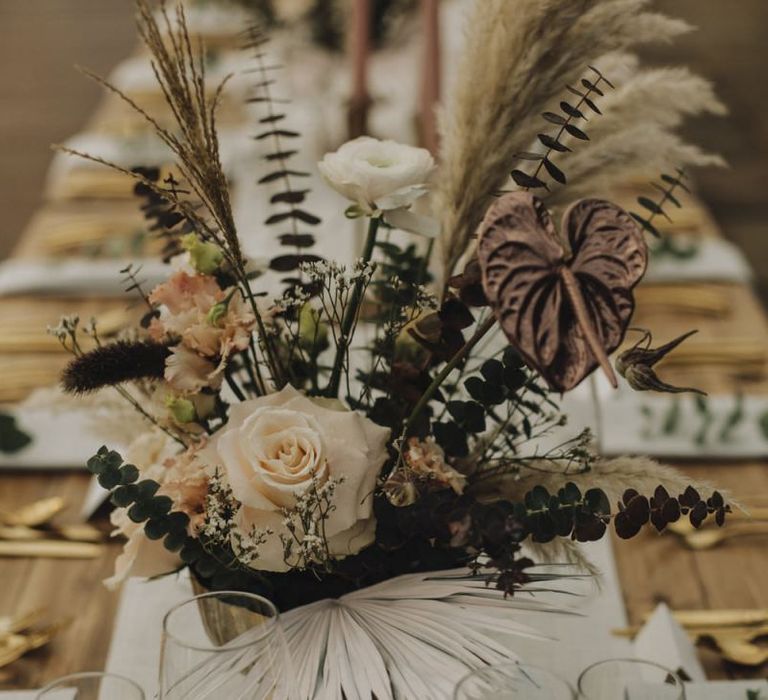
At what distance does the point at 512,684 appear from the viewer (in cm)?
71

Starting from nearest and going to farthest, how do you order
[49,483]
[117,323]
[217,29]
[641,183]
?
[49,483]
[117,323]
[641,183]
[217,29]

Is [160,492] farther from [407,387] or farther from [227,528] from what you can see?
[407,387]

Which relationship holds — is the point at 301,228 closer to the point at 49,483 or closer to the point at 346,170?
the point at 49,483

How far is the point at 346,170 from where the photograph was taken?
0.80m

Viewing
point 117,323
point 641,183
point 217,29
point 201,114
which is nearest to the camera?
point 201,114

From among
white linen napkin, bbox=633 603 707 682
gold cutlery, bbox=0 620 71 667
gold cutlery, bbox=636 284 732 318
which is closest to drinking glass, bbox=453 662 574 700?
white linen napkin, bbox=633 603 707 682

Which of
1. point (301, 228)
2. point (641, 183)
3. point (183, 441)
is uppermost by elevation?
point (641, 183)

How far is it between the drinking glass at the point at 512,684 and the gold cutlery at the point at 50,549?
0.66m

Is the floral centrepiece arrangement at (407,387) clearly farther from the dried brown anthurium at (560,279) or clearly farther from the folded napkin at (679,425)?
the folded napkin at (679,425)

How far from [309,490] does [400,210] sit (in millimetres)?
226

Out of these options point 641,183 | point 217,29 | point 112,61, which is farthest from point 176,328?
point 112,61

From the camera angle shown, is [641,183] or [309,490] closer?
[309,490]

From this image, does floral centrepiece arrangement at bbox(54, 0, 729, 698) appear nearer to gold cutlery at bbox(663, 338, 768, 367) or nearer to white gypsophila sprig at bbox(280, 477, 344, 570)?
white gypsophila sprig at bbox(280, 477, 344, 570)

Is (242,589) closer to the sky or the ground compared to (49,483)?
closer to the ground
